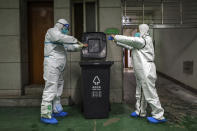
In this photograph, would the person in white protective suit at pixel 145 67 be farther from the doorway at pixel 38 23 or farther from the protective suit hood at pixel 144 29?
the doorway at pixel 38 23

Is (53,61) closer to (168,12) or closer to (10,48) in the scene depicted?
(10,48)

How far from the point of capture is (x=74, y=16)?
173 inches

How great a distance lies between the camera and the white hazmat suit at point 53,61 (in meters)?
3.03

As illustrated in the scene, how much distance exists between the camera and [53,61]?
3.11 metres

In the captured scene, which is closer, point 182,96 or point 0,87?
point 0,87

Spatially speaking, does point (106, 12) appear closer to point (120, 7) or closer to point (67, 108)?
point (120, 7)

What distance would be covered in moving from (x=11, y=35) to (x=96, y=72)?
2236 mm

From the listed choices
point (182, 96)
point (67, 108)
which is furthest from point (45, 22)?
point (182, 96)

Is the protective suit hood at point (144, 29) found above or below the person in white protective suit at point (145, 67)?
above

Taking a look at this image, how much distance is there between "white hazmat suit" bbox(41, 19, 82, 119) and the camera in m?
3.03

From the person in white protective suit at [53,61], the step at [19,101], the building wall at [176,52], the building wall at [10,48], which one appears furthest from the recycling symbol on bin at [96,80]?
the building wall at [176,52]

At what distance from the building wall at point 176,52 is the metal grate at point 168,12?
0.42m

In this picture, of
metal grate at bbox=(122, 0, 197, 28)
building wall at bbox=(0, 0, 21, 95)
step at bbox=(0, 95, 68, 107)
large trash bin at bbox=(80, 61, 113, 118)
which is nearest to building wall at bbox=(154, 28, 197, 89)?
A: metal grate at bbox=(122, 0, 197, 28)

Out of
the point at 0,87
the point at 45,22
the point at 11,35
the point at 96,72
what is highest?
the point at 45,22
